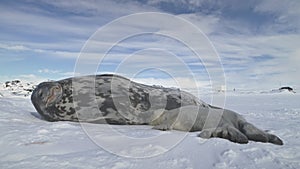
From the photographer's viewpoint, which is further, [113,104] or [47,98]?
[47,98]

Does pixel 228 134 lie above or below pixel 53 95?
below

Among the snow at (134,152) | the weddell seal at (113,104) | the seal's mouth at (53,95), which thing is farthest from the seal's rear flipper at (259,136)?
the seal's mouth at (53,95)

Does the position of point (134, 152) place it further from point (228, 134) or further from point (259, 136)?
point (259, 136)

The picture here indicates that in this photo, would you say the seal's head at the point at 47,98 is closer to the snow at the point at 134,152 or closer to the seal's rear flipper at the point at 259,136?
the snow at the point at 134,152

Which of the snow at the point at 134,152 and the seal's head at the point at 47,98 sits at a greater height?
the seal's head at the point at 47,98

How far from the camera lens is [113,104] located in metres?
4.64

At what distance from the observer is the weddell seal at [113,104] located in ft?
13.3

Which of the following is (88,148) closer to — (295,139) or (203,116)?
(203,116)

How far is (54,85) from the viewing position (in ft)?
16.0

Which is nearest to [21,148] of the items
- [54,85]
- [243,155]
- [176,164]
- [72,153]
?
[72,153]

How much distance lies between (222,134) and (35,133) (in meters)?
2.05

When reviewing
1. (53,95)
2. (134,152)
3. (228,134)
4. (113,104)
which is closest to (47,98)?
(53,95)

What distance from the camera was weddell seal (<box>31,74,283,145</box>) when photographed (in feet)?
13.3

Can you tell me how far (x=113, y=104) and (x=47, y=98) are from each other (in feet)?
3.82
